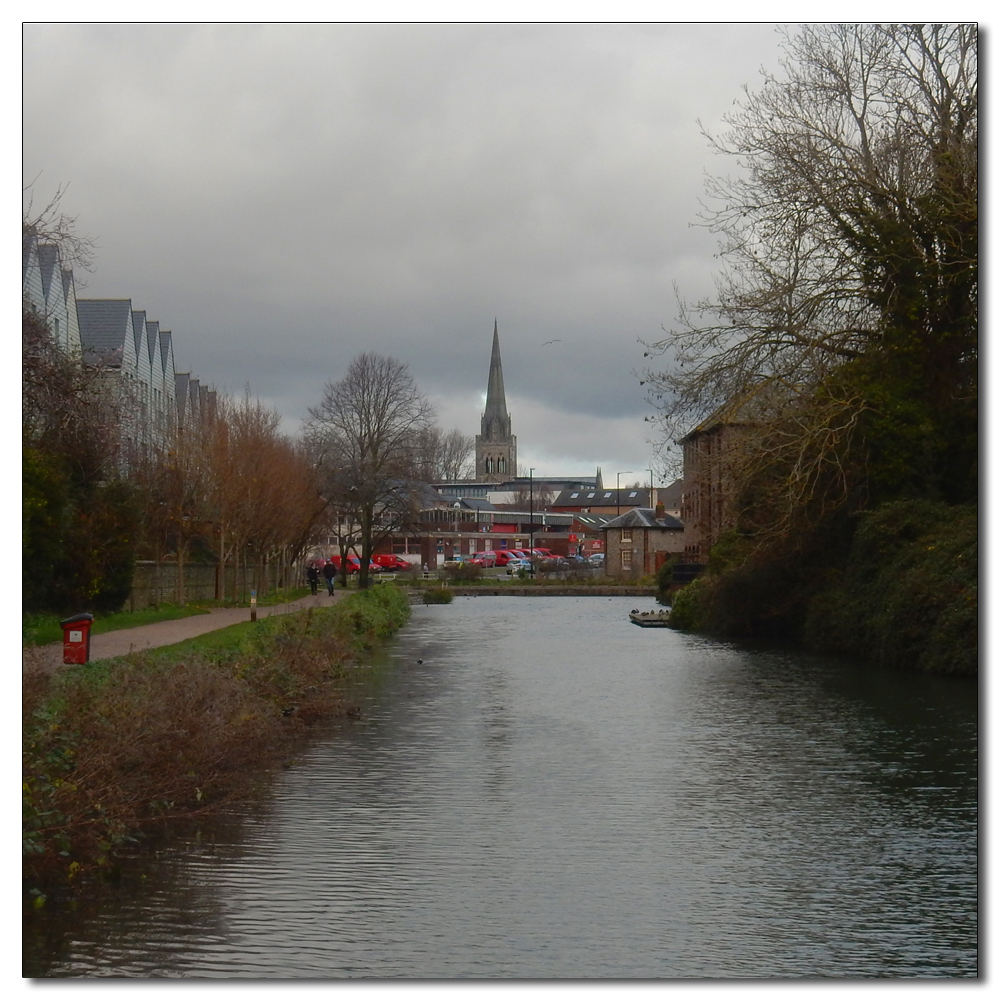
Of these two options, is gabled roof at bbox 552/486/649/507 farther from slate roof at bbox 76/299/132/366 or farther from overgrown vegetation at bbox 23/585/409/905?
overgrown vegetation at bbox 23/585/409/905

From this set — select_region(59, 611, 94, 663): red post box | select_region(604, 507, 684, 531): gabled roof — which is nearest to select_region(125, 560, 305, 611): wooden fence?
select_region(59, 611, 94, 663): red post box

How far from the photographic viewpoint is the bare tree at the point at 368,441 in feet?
189

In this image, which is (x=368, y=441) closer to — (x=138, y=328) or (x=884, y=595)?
(x=138, y=328)

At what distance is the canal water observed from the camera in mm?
6625

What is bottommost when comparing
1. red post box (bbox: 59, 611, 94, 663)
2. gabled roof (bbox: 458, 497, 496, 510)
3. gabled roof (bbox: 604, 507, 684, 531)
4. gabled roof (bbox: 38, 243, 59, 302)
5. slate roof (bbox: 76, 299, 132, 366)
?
red post box (bbox: 59, 611, 94, 663)

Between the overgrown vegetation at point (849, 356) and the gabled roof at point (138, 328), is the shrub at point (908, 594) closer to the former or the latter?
the overgrown vegetation at point (849, 356)

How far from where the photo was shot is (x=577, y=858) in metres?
8.93

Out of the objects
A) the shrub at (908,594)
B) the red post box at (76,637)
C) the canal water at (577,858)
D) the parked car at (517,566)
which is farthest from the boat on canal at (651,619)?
the parked car at (517,566)

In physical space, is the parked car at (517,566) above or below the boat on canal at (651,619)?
above

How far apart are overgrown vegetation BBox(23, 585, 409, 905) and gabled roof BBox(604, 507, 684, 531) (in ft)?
202

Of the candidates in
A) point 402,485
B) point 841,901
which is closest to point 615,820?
point 841,901

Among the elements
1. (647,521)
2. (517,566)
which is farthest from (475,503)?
(647,521)

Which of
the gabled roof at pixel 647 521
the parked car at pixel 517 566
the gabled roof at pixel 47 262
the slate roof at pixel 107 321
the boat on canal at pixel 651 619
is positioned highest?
the slate roof at pixel 107 321

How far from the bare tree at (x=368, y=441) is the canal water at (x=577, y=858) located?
41.3 metres
